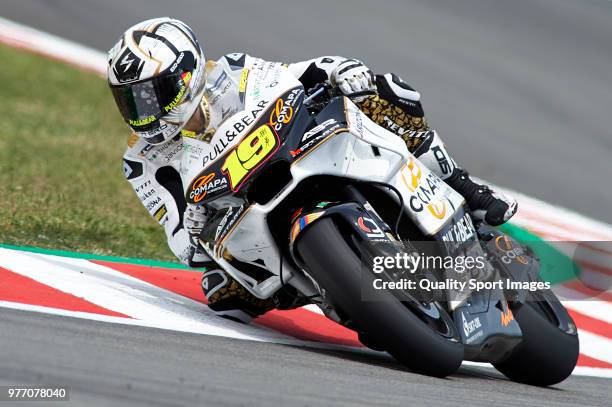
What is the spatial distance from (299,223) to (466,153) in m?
6.55

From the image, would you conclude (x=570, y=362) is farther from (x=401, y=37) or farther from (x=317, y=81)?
(x=401, y=37)

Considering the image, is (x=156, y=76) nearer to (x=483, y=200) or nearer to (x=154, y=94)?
(x=154, y=94)

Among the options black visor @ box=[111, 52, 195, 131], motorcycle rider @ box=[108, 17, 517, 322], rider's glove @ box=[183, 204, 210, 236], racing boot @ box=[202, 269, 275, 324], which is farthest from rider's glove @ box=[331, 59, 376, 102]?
racing boot @ box=[202, 269, 275, 324]

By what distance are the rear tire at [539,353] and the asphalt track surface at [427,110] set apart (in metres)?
0.11

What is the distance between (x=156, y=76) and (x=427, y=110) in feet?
23.4

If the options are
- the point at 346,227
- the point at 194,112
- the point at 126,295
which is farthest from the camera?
the point at 126,295

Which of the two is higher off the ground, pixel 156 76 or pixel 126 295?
pixel 156 76

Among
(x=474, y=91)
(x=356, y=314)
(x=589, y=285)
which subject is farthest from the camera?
(x=474, y=91)

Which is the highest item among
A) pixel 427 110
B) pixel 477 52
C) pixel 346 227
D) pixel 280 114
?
pixel 280 114

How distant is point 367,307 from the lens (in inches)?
179

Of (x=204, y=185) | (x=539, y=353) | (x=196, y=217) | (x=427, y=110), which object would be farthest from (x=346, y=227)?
(x=427, y=110)

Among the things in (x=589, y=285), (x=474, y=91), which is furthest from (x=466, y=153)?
(x=589, y=285)

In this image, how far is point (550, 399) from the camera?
A: 4.85 meters

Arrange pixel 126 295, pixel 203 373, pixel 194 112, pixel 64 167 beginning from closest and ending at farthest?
pixel 203 373 < pixel 194 112 < pixel 126 295 < pixel 64 167
